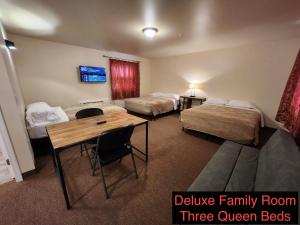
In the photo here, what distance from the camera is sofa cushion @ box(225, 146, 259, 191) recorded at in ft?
3.71

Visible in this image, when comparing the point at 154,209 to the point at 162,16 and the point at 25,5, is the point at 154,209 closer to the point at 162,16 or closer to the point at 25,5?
the point at 162,16

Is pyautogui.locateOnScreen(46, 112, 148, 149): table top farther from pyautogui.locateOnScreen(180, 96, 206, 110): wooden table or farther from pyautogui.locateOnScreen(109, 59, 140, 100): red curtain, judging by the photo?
pyautogui.locateOnScreen(180, 96, 206, 110): wooden table


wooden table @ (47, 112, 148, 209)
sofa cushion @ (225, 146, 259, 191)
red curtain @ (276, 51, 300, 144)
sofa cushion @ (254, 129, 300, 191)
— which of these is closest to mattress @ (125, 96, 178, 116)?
wooden table @ (47, 112, 148, 209)

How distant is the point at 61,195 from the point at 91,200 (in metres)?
0.39

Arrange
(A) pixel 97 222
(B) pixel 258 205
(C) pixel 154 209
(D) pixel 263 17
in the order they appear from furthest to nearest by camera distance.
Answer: (D) pixel 263 17 → (C) pixel 154 209 → (A) pixel 97 222 → (B) pixel 258 205

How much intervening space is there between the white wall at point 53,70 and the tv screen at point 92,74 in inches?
6.2

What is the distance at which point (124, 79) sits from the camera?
5004 millimetres


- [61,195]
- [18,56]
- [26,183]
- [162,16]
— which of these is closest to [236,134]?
[162,16]

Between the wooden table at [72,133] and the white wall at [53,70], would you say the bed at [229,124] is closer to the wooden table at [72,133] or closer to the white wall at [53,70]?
the wooden table at [72,133]

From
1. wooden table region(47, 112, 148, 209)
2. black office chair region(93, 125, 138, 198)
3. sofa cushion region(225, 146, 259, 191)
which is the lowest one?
sofa cushion region(225, 146, 259, 191)

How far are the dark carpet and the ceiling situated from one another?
7.42 ft

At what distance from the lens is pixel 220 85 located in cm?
417

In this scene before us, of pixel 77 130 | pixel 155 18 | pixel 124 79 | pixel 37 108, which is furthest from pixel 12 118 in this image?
pixel 124 79

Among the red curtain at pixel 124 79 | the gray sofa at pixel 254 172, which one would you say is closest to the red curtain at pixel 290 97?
the gray sofa at pixel 254 172
